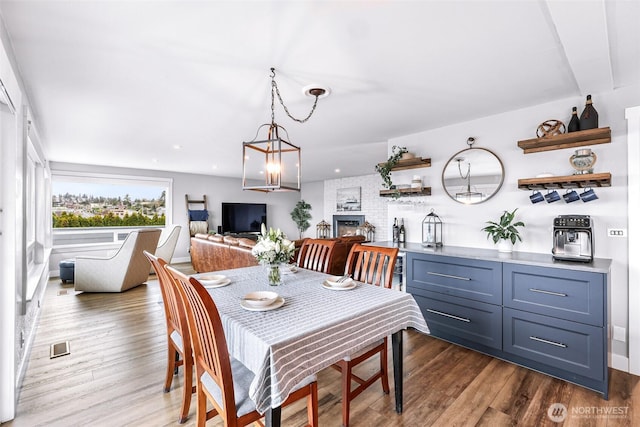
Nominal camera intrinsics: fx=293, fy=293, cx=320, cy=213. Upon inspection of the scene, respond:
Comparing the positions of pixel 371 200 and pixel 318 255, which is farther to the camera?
pixel 371 200

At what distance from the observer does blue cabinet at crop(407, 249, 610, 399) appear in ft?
6.98

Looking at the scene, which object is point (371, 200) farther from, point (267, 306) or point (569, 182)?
point (267, 306)

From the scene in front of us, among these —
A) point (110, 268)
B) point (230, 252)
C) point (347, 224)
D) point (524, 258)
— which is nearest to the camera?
point (524, 258)

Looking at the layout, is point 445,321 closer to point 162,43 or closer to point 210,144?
point 162,43

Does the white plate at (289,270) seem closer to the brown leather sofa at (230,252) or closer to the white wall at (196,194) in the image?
the brown leather sofa at (230,252)

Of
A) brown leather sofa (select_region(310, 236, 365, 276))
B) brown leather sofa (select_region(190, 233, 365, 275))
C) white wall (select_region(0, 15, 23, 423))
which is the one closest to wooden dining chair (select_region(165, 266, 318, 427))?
white wall (select_region(0, 15, 23, 423))

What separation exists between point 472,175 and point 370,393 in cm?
249

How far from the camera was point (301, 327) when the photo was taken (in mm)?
1346

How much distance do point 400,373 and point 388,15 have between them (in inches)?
83.3

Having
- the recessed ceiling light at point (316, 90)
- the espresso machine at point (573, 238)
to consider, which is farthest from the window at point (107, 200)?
the espresso machine at point (573, 238)

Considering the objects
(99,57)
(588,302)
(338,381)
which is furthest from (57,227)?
(588,302)

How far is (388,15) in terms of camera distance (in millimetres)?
1595

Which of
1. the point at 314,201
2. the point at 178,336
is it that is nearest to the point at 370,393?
the point at 178,336

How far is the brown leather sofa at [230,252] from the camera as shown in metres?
3.80
